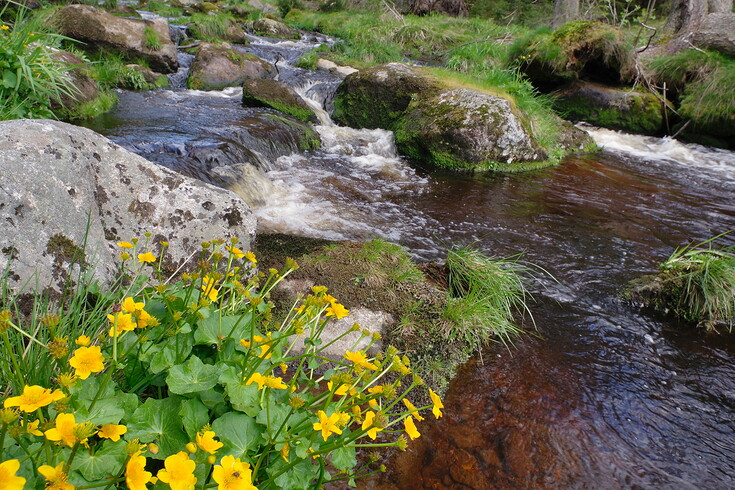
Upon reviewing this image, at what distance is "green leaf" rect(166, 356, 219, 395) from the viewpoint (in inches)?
51.1

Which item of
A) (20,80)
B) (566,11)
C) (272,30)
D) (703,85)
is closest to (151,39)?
(20,80)

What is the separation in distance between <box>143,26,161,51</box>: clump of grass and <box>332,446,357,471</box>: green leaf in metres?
11.1

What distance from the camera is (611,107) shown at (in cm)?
1059

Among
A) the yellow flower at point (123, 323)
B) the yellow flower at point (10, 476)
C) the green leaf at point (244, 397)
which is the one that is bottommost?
the green leaf at point (244, 397)

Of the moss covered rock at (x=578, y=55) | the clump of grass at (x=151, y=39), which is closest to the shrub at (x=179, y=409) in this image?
the clump of grass at (x=151, y=39)

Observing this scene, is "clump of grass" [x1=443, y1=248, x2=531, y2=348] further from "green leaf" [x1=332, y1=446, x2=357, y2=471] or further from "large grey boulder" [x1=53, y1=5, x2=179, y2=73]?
"large grey boulder" [x1=53, y1=5, x2=179, y2=73]

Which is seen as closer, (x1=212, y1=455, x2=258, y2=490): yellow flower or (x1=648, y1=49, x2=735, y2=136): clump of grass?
(x1=212, y1=455, x2=258, y2=490): yellow flower

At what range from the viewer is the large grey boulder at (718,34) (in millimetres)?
10352

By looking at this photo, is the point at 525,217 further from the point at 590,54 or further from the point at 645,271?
the point at 590,54

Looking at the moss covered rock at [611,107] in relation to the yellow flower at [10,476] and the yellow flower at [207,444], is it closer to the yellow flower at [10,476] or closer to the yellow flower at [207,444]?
the yellow flower at [207,444]

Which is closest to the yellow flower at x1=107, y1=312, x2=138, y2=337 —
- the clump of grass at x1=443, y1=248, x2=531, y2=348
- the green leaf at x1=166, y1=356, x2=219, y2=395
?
the green leaf at x1=166, y1=356, x2=219, y2=395

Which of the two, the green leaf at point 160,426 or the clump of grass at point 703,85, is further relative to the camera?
the clump of grass at point 703,85

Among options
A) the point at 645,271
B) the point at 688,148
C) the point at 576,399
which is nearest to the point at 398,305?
the point at 576,399

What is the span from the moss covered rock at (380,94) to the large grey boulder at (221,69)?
2.69m
